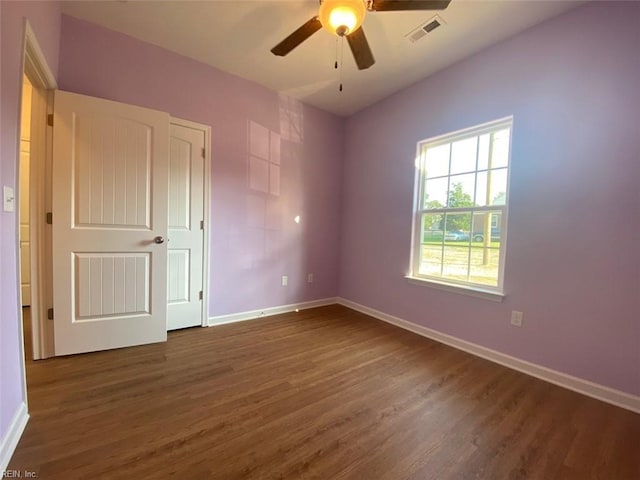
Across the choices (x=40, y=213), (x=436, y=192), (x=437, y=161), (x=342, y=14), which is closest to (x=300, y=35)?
(x=342, y=14)

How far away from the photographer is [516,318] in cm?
225

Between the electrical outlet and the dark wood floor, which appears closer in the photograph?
the dark wood floor

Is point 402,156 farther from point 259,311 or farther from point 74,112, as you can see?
point 74,112

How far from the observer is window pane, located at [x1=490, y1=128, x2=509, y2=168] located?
2.38 meters

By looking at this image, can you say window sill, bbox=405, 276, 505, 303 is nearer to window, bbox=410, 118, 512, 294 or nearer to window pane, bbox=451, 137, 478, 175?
window, bbox=410, 118, 512, 294

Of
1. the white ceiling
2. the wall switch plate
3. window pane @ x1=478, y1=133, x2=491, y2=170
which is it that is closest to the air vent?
the white ceiling

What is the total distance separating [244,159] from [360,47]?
5.69 feet

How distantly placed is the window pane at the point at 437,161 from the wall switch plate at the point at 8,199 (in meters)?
3.27

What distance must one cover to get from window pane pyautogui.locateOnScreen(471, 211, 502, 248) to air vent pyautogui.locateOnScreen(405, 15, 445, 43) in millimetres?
1637

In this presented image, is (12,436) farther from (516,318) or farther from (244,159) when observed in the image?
(516,318)

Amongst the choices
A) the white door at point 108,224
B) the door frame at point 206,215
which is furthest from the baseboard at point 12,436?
the door frame at point 206,215

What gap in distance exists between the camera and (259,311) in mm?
3334

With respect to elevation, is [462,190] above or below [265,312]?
above

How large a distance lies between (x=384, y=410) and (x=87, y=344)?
2406mm
